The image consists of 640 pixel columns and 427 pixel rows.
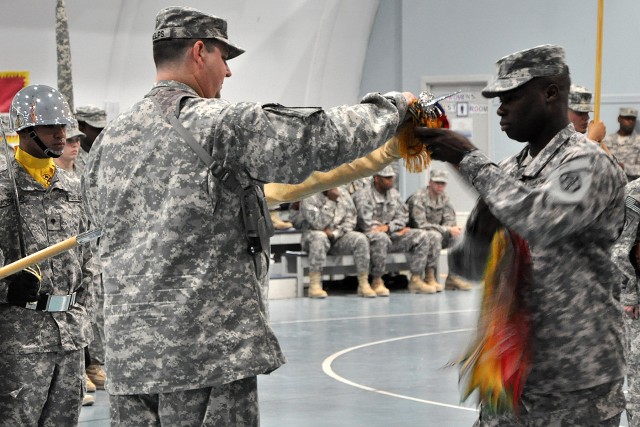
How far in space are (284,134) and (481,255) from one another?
32.9 inches

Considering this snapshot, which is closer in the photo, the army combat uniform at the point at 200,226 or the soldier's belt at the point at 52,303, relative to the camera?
the army combat uniform at the point at 200,226

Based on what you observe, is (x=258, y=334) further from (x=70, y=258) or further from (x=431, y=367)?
(x=431, y=367)

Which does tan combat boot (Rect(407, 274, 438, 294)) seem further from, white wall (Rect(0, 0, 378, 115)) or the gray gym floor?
white wall (Rect(0, 0, 378, 115))

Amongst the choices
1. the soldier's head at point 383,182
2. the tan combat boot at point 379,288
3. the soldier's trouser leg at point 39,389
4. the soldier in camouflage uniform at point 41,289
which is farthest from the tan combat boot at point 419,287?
the soldier's trouser leg at point 39,389

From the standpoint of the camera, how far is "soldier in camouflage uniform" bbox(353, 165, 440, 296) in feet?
48.7

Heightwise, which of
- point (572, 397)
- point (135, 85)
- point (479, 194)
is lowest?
point (572, 397)

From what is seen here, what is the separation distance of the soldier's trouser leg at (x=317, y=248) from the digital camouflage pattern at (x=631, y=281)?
866 centimetres

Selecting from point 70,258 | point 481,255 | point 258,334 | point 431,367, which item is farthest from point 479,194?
point 431,367

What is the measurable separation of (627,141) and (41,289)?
13889 millimetres

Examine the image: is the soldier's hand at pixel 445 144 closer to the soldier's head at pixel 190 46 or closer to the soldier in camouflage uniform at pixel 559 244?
the soldier in camouflage uniform at pixel 559 244

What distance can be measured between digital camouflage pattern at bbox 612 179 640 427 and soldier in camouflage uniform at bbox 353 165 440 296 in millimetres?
8901

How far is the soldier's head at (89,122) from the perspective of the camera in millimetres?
9359

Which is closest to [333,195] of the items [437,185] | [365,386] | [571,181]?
[437,185]

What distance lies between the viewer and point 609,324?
3469 millimetres
